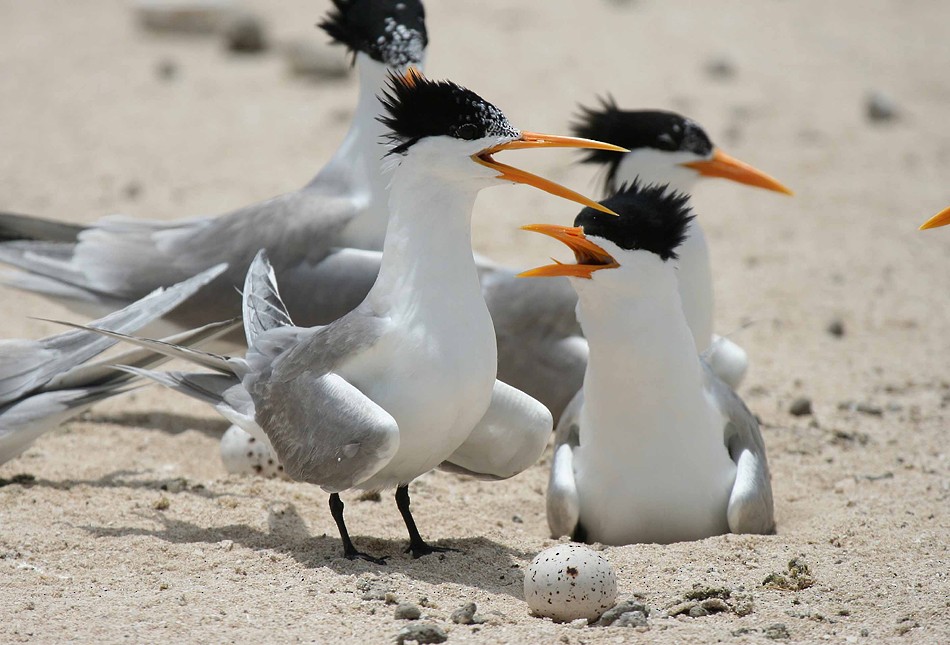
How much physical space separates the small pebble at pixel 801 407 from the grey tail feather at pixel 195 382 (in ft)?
9.08

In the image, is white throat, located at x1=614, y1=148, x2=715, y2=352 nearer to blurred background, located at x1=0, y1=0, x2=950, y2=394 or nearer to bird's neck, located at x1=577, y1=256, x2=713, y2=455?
blurred background, located at x1=0, y1=0, x2=950, y2=394

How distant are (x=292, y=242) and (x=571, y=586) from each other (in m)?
2.67

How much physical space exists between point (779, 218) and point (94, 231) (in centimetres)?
494

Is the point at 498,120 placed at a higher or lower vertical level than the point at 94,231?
higher

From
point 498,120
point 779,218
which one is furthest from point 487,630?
point 779,218

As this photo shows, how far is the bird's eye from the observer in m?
3.98

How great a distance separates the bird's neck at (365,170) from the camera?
579 centimetres

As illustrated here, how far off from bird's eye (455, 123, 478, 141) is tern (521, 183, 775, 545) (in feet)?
1.60

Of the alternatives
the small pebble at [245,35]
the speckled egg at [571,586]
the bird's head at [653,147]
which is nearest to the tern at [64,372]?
the speckled egg at [571,586]

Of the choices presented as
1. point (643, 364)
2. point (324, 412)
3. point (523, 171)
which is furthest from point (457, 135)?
point (643, 364)

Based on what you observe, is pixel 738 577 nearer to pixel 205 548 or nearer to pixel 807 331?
pixel 205 548

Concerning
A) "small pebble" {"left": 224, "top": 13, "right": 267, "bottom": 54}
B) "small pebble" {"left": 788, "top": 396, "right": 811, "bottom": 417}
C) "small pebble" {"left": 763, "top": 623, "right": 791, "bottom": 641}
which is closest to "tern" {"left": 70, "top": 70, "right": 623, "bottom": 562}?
"small pebble" {"left": 763, "top": 623, "right": 791, "bottom": 641}

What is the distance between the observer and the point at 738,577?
3949 mm

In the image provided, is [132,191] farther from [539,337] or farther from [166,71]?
[539,337]
